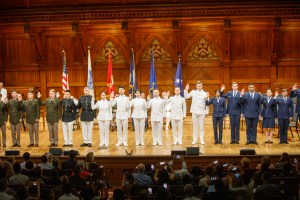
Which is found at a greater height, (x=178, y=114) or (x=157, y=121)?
(x=178, y=114)

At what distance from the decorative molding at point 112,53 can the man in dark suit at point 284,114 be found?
7087 millimetres

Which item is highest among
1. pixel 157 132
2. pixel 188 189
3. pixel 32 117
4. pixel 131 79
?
pixel 131 79

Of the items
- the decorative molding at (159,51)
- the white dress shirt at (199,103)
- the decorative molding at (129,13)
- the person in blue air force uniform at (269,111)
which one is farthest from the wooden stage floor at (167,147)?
the decorative molding at (129,13)

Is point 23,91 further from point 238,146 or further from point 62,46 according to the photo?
point 238,146

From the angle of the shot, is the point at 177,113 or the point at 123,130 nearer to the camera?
the point at 177,113

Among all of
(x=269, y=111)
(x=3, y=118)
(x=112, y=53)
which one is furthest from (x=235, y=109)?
(x=112, y=53)

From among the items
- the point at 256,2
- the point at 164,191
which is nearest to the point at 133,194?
the point at 164,191

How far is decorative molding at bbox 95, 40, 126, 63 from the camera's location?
62.3ft

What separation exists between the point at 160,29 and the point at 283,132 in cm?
682

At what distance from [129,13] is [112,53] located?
7.30 ft

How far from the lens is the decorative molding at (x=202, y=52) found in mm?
18703

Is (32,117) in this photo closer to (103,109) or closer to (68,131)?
(68,131)

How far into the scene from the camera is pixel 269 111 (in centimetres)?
1381

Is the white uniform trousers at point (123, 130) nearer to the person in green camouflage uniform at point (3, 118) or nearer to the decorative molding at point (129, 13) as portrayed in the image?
the person in green camouflage uniform at point (3, 118)
